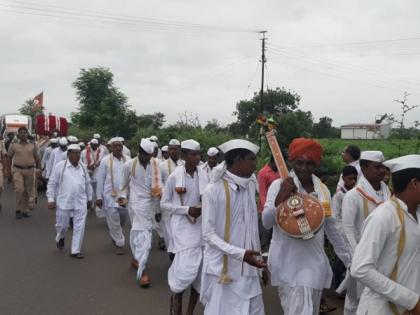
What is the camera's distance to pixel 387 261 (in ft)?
9.99

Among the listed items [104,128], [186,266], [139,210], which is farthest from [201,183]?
[104,128]

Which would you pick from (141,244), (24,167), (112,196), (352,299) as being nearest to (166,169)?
(112,196)

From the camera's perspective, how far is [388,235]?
3020 millimetres

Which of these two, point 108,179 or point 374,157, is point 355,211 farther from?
point 108,179

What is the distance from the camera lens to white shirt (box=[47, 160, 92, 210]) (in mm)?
9125

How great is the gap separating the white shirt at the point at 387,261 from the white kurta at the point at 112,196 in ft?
22.2

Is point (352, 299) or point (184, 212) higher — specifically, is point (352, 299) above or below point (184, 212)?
below

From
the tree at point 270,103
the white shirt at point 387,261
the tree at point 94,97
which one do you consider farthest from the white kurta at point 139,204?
the tree at point 270,103

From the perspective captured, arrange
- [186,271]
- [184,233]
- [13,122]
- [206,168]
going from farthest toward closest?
1. [13,122]
2. [206,168]
3. [184,233]
4. [186,271]

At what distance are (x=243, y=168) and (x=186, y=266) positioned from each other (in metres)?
2.00

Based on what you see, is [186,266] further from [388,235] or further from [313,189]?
[388,235]

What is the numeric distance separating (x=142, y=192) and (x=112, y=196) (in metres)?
1.72

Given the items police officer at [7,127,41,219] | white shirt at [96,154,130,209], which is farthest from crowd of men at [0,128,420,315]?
police officer at [7,127,41,219]

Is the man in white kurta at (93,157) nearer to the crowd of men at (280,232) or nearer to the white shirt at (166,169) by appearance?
the white shirt at (166,169)
